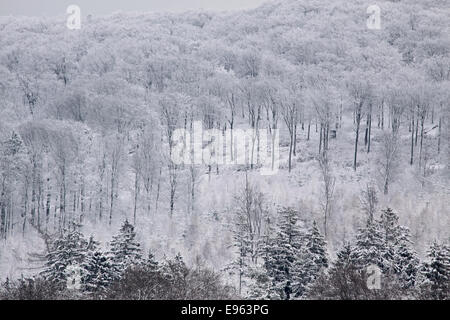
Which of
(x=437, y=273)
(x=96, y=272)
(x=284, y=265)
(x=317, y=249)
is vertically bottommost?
(x=96, y=272)

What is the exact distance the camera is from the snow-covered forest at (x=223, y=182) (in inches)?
1001

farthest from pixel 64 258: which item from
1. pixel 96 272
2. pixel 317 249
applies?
pixel 317 249

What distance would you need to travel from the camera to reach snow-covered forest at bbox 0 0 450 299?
25438 millimetres

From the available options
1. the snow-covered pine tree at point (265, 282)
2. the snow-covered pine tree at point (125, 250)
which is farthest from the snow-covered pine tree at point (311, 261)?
the snow-covered pine tree at point (125, 250)

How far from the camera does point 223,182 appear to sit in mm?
45844

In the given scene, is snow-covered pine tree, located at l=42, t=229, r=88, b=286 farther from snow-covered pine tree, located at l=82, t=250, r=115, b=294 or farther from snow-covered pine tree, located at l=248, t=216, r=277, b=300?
snow-covered pine tree, located at l=248, t=216, r=277, b=300

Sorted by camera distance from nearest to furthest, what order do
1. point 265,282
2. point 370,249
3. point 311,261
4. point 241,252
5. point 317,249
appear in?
point 265,282, point 311,261, point 370,249, point 317,249, point 241,252

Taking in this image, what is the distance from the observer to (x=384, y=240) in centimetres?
2786

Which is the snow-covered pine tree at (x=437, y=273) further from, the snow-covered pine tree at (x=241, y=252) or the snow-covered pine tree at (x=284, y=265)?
the snow-covered pine tree at (x=241, y=252)

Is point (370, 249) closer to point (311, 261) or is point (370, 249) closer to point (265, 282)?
point (311, 261)

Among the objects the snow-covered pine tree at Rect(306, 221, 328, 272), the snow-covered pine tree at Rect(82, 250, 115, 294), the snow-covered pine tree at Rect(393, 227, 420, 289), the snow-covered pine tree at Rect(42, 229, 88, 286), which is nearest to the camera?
the snow-covered pine tree at Rect(82, 250, 115, 294)

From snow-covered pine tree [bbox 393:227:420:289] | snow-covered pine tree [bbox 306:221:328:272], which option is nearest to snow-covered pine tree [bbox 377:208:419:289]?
snow-covered pine tree [bbox 393:227:420:289]

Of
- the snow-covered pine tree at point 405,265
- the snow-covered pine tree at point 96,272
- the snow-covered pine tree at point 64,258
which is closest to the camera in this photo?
the snow-covered pine tree at point 96,272

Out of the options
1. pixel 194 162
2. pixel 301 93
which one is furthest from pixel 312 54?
pixel 194 162
